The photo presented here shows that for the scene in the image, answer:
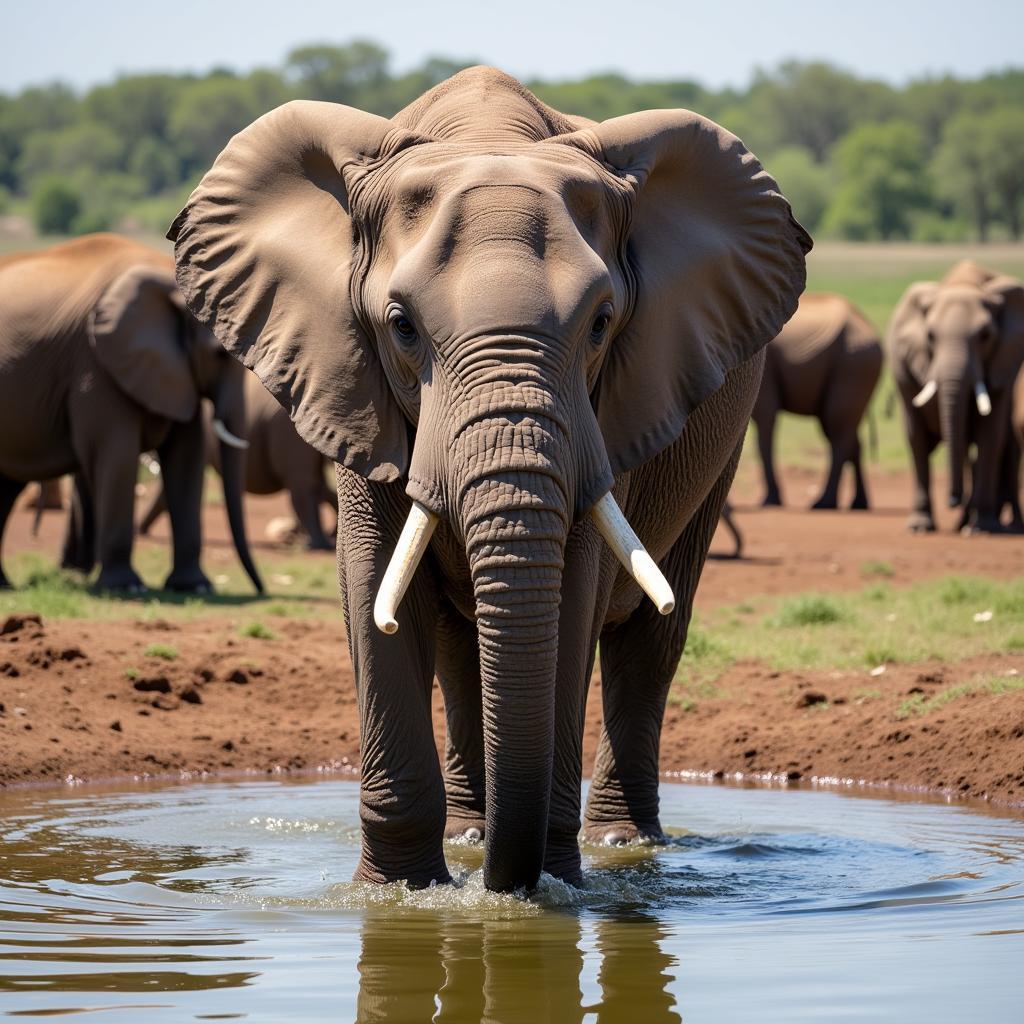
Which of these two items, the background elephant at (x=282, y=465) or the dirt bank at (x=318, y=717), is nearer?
the dirt bank at (x=318, y=717)

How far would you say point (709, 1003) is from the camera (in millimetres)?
4887

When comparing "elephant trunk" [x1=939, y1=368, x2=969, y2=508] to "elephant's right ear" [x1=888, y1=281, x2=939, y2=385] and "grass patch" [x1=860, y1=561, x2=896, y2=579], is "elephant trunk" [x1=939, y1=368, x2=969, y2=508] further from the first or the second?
"grass patch" [x1=860, y1=561, x2=896, y2=579]

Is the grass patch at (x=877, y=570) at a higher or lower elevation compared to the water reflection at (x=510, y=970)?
higher

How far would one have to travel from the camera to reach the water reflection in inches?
192

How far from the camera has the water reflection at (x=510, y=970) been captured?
16.0 feet

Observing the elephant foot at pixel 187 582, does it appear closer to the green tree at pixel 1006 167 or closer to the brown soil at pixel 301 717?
the brown soil at pixel 301 717

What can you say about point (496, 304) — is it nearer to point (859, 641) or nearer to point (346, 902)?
point (346, 902)

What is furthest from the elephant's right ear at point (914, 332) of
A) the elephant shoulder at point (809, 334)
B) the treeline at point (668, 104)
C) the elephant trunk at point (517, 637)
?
the treeline at point (668, 104)

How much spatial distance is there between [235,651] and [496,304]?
5.48 meters

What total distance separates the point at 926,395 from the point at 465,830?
13994 mm

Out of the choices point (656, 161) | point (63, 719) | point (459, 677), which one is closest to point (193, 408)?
point (63, 719)

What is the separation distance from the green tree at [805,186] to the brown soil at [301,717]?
90.0 m

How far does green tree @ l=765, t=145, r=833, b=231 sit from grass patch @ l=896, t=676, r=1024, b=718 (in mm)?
90606

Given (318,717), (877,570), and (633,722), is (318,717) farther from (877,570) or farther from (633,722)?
(877,570)
